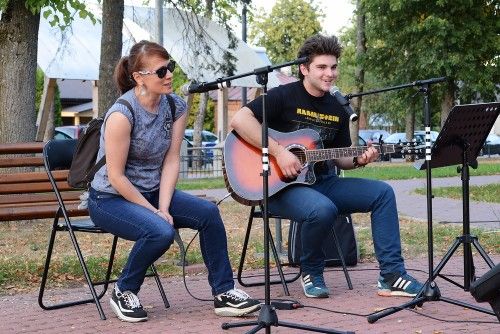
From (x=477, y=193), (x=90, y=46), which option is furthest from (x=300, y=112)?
(x=90, y=46)

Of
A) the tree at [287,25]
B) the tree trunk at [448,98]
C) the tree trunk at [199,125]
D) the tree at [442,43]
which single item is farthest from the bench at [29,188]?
the tree at [287,25]

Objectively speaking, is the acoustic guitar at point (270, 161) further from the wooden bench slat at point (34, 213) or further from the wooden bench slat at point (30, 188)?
the wooden bench slat at point (30, 188)

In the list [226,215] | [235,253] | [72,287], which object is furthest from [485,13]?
[72,287]

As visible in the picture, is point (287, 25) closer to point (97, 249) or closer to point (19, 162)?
point (97, 249)

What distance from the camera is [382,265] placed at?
22.4 ft

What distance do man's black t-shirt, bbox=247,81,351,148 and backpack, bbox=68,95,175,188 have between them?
75 cm

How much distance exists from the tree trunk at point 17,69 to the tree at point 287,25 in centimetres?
4292

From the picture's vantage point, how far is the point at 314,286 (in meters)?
6.85

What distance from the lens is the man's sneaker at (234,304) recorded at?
243 inches

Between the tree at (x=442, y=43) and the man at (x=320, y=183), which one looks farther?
the tree at (x=442, y=43)

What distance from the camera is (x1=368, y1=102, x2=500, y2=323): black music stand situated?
5922mm

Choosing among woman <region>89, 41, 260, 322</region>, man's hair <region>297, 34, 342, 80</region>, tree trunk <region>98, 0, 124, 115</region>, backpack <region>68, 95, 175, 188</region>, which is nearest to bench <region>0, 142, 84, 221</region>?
backpack <region>68, 95, 175, 188</region>

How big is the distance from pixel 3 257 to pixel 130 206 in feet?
11.5

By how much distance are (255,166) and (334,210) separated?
63cm
